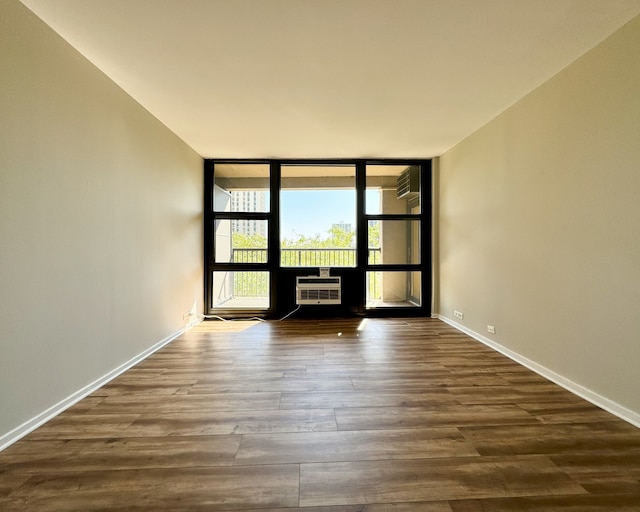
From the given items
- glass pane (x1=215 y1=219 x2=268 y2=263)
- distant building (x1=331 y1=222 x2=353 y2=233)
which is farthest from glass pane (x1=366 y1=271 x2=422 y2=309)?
glass pane (x1=215 y1=219 x2=268 y2=263)

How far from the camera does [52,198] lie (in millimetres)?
1828

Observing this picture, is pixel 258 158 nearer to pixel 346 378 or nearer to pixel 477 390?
pixel 346 378

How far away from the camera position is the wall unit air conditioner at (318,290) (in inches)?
178

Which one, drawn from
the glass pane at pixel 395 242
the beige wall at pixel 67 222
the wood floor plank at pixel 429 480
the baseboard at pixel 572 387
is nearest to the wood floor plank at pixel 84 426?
the beige wall at pixel 67 222

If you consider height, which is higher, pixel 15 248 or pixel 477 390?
pixel 15 248

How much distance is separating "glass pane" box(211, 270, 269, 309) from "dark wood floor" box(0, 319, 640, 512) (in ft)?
6.59

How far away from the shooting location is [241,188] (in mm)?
4582

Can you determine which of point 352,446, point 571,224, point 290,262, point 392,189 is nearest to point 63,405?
point 352,446

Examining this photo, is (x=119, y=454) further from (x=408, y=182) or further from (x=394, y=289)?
(x=408, y=182)

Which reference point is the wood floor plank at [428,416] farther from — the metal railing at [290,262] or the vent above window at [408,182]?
the vent above window at [408,182]

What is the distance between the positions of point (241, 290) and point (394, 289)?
8.35 ft

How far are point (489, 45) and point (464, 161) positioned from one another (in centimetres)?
188

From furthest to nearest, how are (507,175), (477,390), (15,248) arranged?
(507,175) → (477,390) → (15,248)

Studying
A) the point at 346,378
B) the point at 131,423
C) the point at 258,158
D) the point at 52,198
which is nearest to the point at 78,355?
the point at 131,423
